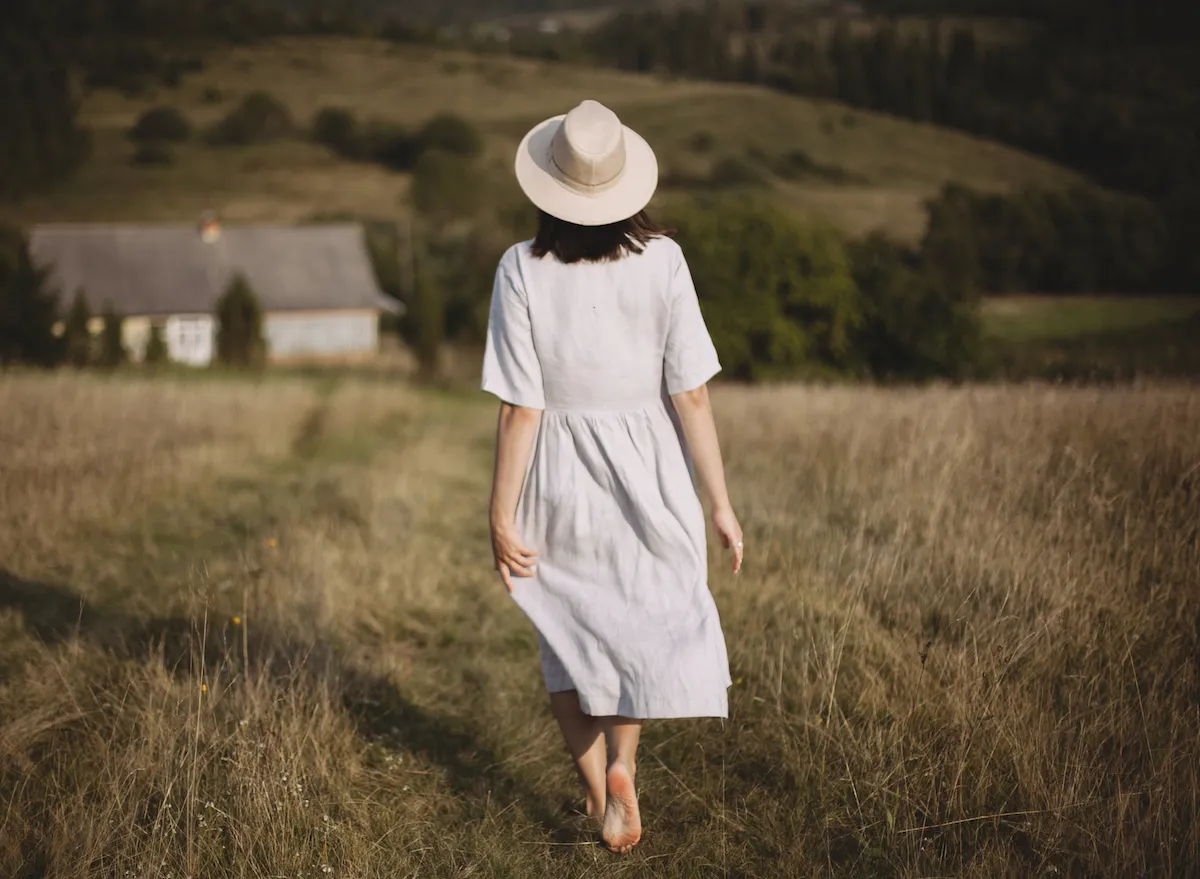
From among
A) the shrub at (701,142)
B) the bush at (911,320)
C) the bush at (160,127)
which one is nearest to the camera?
the bush at (911,320)

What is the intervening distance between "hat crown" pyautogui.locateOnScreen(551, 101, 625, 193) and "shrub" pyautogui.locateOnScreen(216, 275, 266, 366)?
4603 cm

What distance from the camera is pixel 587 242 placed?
311 cm

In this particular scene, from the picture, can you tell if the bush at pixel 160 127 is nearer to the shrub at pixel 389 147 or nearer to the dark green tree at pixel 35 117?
the dark green tree at pixel 35 117

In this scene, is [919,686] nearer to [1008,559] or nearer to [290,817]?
[1008,559]

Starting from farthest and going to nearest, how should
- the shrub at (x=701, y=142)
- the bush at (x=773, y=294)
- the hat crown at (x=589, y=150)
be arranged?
the shrub at (x=701, y=142) → the bush at (x=773, y=294) → the hat crown at (x=589, y=150)

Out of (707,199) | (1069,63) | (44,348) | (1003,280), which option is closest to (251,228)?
(44,348)

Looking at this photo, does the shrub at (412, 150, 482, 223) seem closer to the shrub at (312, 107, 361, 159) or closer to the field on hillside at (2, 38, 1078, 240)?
the field on hillside at (2, 38, 1078, 240)

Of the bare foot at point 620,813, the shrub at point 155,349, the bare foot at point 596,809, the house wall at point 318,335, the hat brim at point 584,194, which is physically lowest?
the house wall at point 318,335

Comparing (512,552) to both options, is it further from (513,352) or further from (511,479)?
(513,352)

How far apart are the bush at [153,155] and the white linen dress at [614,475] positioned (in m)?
88.8

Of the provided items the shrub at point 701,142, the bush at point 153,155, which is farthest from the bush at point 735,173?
the bush at point 153,155

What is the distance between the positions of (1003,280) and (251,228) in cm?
4076

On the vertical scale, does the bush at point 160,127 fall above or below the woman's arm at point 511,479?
below

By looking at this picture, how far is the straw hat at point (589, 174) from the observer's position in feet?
9.99
